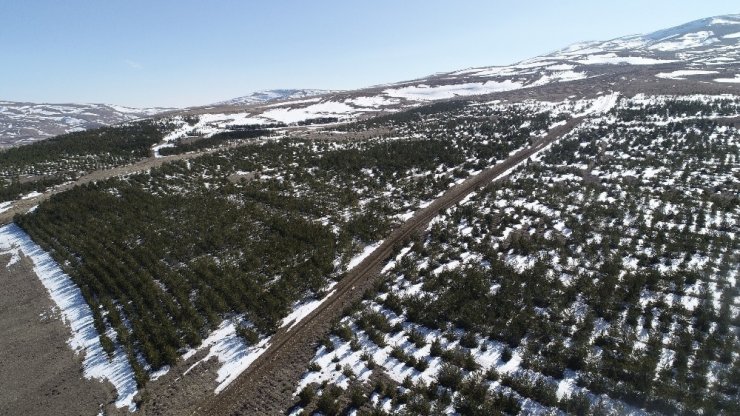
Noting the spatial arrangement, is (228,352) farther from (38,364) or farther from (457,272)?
(457,272)

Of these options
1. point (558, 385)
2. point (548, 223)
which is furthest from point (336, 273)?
point (548, 223)

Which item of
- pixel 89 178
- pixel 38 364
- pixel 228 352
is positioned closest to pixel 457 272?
pixel 228 352

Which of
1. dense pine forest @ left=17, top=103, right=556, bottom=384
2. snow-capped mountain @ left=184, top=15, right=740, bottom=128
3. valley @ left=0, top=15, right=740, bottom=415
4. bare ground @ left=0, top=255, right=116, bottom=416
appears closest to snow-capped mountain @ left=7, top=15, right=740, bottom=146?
snow-capped mountain @ left=184, top=15, right=740, bottom=128

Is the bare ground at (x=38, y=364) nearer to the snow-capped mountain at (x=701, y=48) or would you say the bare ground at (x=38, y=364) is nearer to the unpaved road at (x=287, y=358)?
the unpaved road at (x=287, y=358)

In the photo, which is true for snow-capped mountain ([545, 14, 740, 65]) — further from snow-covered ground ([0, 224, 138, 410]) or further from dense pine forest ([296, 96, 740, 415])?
snow-covered ground ([0, 224, 138, 410])

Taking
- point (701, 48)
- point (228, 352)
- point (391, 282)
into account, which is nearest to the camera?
point (228, 352)
